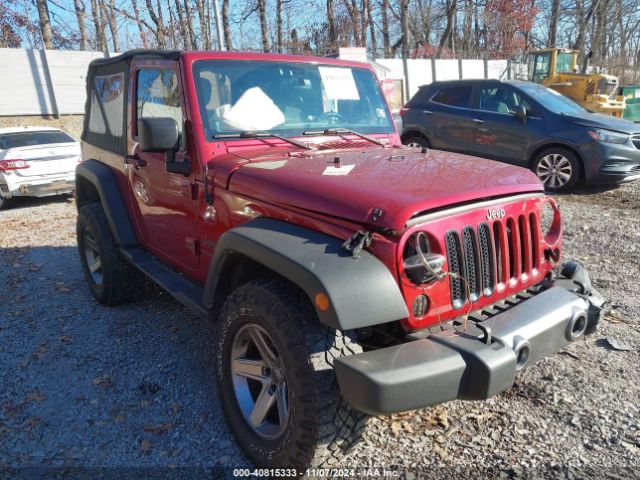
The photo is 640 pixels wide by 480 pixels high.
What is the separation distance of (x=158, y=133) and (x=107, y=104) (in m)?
1.92

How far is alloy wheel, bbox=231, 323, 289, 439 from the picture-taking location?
2328 millimetres

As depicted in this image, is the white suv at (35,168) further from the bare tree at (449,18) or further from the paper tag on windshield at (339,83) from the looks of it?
the bare tree at (449,18)

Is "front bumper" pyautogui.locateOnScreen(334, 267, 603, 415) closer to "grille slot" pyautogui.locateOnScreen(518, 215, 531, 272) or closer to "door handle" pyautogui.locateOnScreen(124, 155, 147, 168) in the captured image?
"grille slot" pyautogui.locateOnScreen(518, 215, 531, 272)

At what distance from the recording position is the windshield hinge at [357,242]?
204 cm

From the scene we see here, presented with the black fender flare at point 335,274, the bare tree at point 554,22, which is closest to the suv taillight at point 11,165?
the black fender flare at point 335,274

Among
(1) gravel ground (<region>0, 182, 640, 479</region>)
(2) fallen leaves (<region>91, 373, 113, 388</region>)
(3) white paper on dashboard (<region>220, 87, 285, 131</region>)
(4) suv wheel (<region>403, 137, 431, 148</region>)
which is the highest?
(3) white paper on dashboard (<region>220, 87, 285, 131</region>)

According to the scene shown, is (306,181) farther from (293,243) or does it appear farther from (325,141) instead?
(325,141)


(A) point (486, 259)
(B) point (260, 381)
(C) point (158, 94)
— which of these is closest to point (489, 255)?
(A) point (486, 259)

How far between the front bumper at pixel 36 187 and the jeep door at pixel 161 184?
5939mm

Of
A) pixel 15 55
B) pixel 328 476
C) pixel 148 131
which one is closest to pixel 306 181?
pixel 148 131

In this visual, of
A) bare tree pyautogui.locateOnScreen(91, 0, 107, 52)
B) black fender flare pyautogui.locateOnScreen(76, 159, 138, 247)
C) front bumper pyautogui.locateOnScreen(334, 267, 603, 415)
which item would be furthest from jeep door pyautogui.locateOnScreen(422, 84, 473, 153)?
bare tree pyautogui.locateOnScreen(91, 0, 107, 52)

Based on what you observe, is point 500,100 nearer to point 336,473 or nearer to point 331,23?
point 336,473

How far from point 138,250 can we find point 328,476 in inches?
97.9

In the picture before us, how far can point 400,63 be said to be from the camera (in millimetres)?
24781
